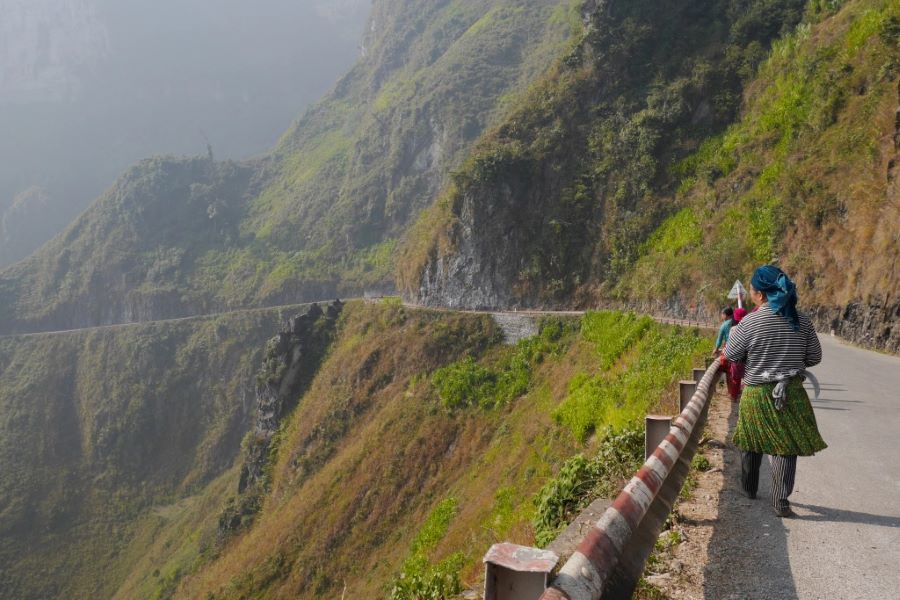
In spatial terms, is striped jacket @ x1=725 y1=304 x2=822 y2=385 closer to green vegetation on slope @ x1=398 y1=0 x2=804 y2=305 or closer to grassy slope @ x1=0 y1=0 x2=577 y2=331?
green vegetation on slope @ x1=398 y1=0 x2=804 y2=305

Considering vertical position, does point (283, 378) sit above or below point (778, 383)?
below

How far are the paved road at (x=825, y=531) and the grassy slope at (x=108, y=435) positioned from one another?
209ft

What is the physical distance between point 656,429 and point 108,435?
3815 inches

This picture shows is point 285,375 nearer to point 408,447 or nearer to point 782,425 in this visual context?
point 408,447

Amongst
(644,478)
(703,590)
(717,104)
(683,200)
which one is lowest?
(703,590)

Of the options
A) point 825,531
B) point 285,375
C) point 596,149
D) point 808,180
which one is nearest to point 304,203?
point 285,375

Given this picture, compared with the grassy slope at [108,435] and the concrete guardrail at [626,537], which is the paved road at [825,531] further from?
the grassy slope at [108,435]

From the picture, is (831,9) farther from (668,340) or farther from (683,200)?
(668,340)

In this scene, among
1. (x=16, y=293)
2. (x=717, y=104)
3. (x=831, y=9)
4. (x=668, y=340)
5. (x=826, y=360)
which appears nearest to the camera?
(x=826, y=360)

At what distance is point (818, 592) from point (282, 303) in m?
96.8

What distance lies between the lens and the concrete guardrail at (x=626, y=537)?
95.4 inches

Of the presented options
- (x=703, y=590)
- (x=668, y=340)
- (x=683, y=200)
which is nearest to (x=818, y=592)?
(x=703, y=590)

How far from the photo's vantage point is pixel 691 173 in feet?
107

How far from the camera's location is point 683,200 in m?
31.6
